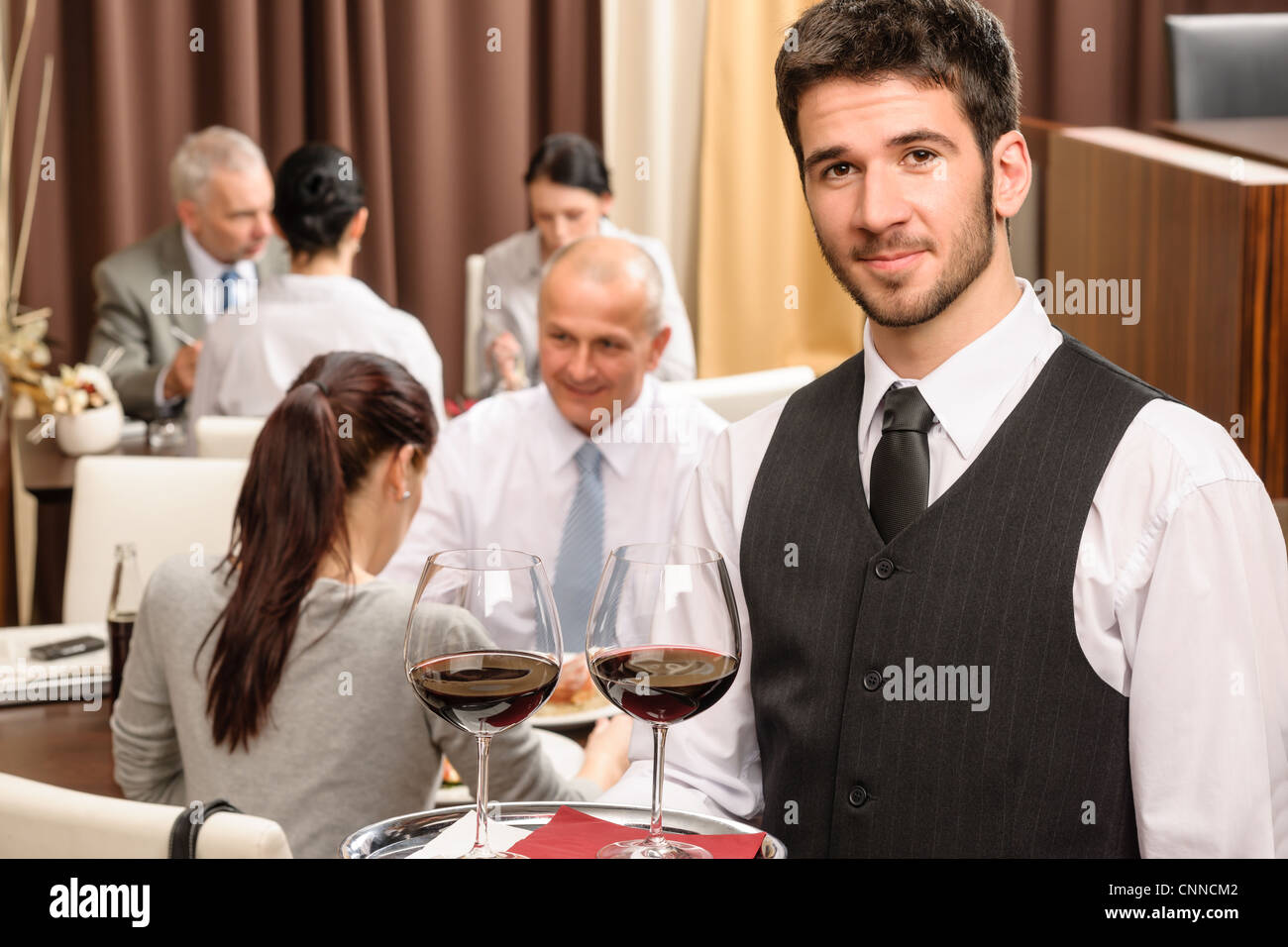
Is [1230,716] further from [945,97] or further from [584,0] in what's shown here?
[584,0]

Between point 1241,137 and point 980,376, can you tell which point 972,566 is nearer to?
point 980,376

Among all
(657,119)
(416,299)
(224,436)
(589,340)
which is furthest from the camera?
(657,119)

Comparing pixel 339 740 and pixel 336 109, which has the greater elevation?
pixel 336 109

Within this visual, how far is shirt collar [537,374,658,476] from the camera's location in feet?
8.21

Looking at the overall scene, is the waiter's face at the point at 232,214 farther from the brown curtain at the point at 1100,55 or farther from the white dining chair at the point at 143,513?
the brown curtain at the point at 1100,55

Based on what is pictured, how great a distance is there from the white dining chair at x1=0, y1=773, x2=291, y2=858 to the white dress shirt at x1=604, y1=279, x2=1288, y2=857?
0.31m

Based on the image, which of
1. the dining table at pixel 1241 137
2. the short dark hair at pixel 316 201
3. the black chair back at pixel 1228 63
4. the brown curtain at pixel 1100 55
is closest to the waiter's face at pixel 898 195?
the dining table at pixel 1241 137

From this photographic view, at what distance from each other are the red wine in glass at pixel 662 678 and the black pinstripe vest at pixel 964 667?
320 mm

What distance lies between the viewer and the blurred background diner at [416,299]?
65.8 inches

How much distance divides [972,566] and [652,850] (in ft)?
1.41

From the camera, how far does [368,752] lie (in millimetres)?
1610

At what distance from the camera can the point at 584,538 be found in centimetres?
249

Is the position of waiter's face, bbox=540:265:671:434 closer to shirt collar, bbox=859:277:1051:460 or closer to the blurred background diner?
the blurred background diner

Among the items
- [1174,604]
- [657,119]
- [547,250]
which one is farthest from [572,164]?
[1174,604]
